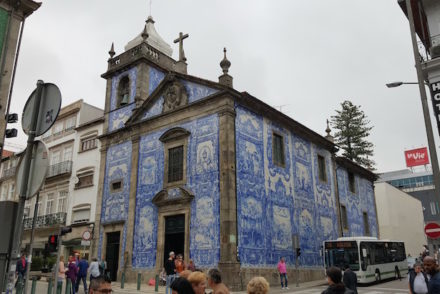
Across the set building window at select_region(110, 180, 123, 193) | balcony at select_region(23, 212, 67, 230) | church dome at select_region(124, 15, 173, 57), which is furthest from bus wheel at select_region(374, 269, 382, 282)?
balcony at select_region(23, 212, 67, 230)

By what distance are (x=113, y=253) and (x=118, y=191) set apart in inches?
A: 139

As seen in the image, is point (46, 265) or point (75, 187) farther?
point (75, 187)

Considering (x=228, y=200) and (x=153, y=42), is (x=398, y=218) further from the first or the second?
(x=153, y=42)

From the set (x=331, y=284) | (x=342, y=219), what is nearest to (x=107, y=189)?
(x=342, y=219)

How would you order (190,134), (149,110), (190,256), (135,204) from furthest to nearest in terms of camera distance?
(149,110)
(135,204)
(190,134)
(190,256)

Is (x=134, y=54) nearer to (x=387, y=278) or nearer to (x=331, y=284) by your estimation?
(x=387, y=278)

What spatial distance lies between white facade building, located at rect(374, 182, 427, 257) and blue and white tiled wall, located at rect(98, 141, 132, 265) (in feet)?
91.0

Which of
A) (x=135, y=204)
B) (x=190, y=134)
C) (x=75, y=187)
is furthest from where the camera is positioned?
(x=75, y=187)

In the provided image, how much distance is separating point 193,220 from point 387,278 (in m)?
12.2

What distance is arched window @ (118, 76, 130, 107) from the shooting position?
25.9 meters

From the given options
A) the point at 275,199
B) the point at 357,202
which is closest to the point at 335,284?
the point at 275,199

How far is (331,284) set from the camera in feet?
15.5

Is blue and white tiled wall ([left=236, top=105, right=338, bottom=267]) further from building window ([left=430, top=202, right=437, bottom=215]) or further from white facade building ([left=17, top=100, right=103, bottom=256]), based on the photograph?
building window ([left=430, top=202, right=437, bottom=215])

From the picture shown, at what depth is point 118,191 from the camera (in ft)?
76.9
